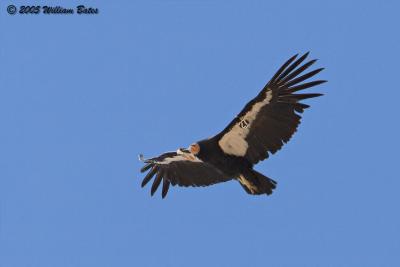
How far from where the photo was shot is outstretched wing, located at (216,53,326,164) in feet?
74.0

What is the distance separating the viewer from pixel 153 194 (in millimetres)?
26281

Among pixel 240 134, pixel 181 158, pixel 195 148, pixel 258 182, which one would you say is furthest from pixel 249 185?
pixel 181 158

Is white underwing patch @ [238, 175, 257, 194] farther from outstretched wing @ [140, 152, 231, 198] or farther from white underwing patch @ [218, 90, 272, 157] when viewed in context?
outstretched wing @ [140, 152, 231, 198]

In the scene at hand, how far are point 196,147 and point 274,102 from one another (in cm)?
228

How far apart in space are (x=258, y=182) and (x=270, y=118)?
5.28 feet

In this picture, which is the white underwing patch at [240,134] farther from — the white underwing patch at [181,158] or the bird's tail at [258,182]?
the white underwing patch at [181,158]

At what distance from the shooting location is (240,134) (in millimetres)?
23500

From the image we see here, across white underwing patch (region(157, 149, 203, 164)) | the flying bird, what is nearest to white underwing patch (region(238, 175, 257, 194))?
the flying bird

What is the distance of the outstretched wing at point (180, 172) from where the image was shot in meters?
25.2

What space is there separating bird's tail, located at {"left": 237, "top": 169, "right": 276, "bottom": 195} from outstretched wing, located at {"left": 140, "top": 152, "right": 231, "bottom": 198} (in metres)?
1.14

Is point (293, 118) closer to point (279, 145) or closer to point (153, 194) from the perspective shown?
point (279, 145)

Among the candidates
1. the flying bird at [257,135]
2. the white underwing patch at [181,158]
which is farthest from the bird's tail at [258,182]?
the white underwing patch at [181,158]

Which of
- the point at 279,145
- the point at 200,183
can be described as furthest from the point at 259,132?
the point at 200,183

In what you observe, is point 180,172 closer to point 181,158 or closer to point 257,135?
point 181,158
